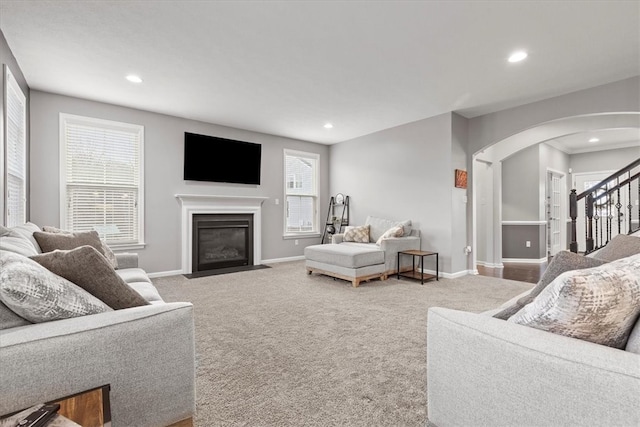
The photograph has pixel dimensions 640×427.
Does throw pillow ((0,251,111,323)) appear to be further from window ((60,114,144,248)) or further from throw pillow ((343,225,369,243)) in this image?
throw pillow ((343,225,369,243))

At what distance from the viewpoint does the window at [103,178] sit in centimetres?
423

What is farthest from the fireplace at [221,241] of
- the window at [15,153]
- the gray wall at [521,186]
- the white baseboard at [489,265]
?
the gray wall at [521,186]

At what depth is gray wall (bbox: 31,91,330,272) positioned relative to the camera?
403cm

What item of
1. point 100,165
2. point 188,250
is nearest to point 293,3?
point 100,165

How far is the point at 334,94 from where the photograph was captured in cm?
412

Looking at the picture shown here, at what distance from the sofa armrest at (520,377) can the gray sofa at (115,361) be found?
99 cm

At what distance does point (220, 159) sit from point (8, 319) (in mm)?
4678

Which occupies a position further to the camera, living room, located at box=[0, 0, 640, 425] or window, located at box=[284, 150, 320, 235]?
window, located at box=[284, 150, 320, 235]

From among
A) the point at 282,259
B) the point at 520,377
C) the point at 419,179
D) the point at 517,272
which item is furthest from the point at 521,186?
the point at 520,377

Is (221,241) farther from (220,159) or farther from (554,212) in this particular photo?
(554,212)

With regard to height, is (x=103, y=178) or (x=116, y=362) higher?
(x=103, y=178)

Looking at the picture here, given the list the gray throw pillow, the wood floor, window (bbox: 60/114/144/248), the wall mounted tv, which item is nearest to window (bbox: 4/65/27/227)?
window (bbox: 60/114/144/248)

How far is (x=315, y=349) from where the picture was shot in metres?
2.27

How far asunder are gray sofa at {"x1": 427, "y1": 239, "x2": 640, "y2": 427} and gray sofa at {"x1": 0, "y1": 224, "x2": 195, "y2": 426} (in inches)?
39.1
